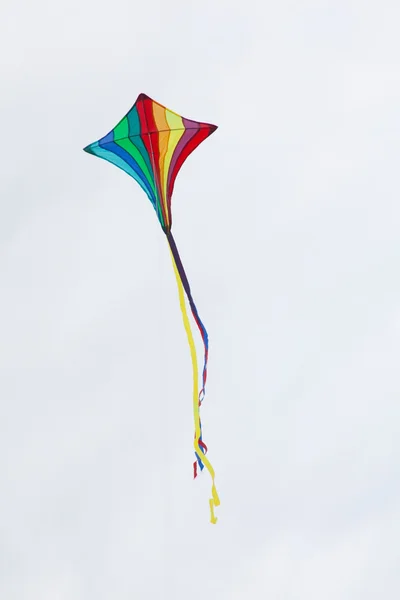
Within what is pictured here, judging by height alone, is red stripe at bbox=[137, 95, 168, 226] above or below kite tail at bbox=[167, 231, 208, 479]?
above

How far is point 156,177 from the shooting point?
17.1 metres

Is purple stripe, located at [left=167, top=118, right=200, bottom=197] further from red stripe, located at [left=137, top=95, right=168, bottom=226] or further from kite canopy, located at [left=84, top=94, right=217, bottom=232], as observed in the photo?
red stripe, located at [left=137, top=95, right=168, bottom=226]

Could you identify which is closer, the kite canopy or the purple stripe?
the kite canopy

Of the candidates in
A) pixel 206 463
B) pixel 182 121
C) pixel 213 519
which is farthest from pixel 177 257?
pixel 213 519

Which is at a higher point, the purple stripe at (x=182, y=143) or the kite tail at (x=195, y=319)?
the purple stripe at (x=182, y=143)

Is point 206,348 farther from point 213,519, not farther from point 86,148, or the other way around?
point 86,148

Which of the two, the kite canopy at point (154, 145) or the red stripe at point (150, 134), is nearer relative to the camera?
the red stripe at point (150, 134)

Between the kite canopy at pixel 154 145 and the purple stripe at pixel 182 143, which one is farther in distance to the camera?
the purple stripe at pixel 182 143

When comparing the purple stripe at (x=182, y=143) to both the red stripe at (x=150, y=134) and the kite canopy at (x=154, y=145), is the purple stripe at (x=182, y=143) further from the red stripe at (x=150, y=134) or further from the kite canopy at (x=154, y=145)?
the red stripe at (x=150, y=134)

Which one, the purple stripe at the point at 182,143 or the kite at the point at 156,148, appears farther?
the purple stripe at the point at 182,143

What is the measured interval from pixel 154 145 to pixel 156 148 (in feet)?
0.31

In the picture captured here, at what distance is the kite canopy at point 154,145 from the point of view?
16469 mm

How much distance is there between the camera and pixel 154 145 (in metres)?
17.0

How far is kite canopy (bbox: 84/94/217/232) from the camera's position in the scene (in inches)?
648
